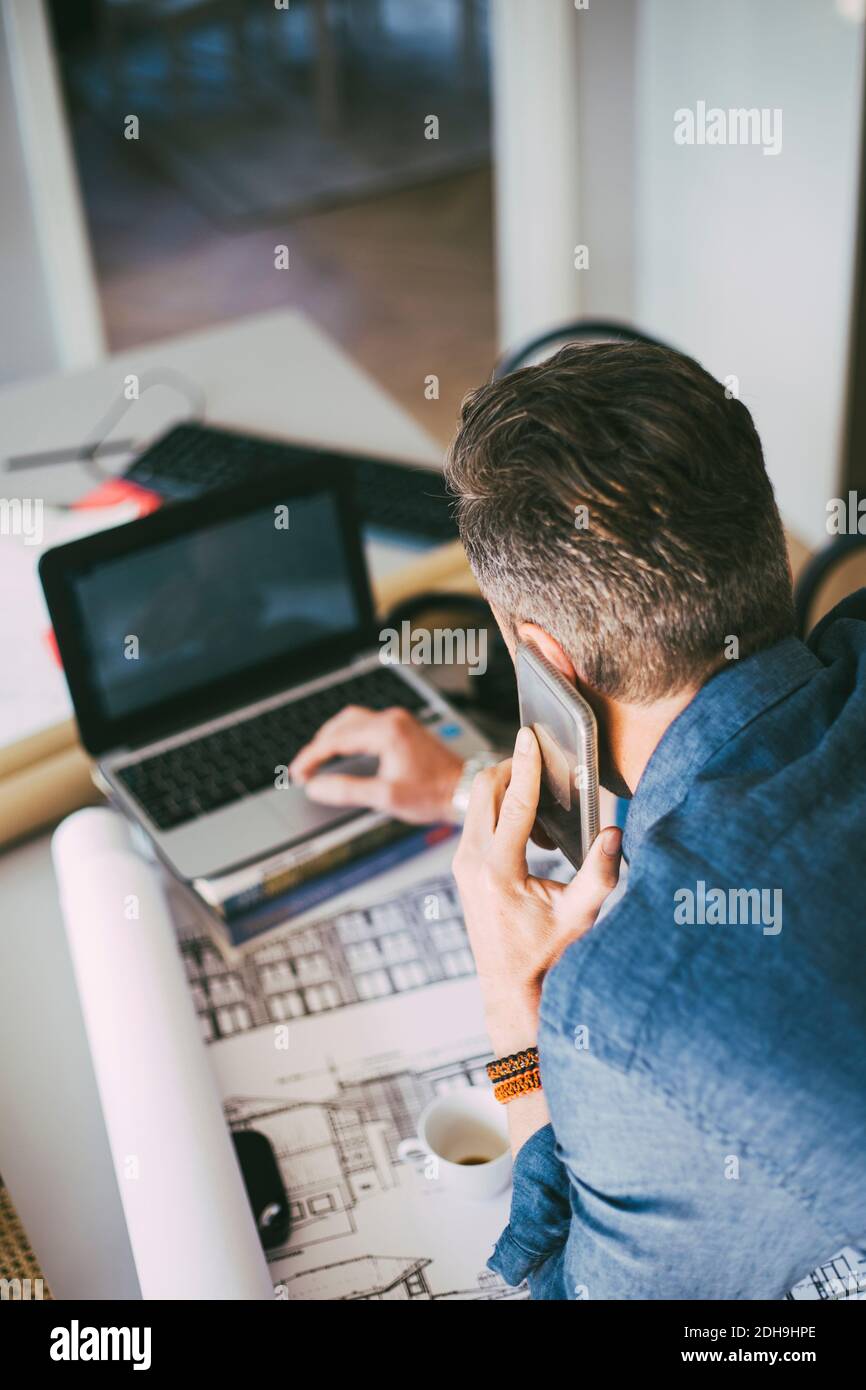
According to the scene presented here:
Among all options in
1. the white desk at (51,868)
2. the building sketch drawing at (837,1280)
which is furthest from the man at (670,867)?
the white desk at (51,868)

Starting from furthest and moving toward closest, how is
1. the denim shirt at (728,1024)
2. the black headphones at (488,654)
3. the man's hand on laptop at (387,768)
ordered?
the black headphones at (488,654), the man's hand on laptop at (387,768), the denim shirt at (728,1024)

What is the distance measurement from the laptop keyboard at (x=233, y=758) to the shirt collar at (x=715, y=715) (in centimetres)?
50

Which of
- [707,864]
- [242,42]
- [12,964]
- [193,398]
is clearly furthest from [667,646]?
[242,42]

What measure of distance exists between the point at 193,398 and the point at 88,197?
10.4 feet

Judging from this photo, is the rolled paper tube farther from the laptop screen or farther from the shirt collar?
the shirt collar

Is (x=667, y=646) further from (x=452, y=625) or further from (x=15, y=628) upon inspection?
(x=15, y=628)

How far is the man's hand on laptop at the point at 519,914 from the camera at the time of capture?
98cm

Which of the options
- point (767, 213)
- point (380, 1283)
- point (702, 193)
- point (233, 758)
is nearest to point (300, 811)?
point (233, 758)

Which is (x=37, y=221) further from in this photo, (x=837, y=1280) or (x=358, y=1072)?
(x=837, y=1280)

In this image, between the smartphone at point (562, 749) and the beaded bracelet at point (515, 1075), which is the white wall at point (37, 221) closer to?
the smartphone at point (562, 749)

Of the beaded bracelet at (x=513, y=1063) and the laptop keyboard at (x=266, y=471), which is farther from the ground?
the laptop keyboard at (x=266, y=471)

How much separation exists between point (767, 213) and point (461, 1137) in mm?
2223

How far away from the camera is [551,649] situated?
94cm

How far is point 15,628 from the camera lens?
1577 millimetres
